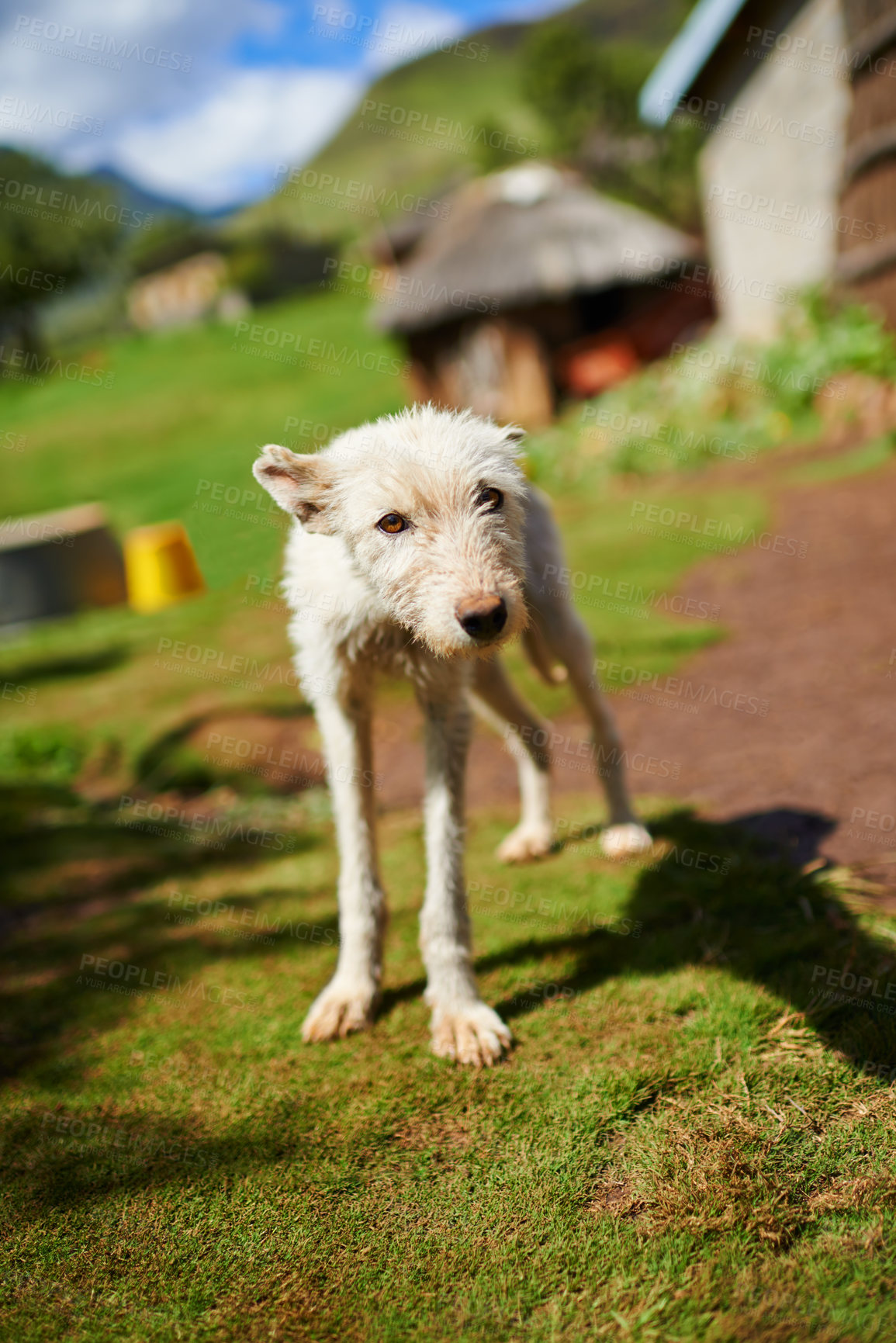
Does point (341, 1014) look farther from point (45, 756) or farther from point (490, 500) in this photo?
point (45, 756)

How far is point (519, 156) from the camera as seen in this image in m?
41.7

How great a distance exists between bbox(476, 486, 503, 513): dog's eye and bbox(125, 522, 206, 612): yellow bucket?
970cm

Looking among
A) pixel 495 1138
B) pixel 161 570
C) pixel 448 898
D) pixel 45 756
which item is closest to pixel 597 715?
pixel 448 898

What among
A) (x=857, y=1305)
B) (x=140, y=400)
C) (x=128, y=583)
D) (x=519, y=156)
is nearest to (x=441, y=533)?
(x=857, y=1305)

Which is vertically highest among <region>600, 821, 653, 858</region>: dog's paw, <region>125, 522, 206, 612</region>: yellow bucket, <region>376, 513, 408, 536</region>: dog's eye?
<region>125, 522, 206, 612</region>: yellow bucket

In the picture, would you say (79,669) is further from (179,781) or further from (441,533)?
(441,533)

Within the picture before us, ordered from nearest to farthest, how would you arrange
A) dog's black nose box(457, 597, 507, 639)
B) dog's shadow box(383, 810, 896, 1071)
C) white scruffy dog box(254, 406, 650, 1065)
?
dog's black nose box(457, 597, 507, 639), white scruffy dog box(254, 406, 650, 1065), dog's shadow box(383, 810, 896, 1071)

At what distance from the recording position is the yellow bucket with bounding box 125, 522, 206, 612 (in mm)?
12172

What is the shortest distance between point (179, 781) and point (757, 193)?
1441cm

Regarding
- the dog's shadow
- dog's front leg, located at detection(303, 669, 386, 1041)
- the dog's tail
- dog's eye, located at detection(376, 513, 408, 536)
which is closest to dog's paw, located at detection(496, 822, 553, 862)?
the dog's shadow

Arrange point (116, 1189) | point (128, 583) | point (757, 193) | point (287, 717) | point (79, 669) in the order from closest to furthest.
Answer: point (116, 1189)
point (287, 717)
point (79, 669)
point (128, 583)
point (757, 193)

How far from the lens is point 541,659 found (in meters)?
4.39

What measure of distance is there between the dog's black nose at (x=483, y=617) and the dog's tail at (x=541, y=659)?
61.6 inches

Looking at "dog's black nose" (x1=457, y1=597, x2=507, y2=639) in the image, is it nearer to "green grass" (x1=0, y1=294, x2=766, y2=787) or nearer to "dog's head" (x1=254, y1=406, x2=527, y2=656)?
"dog's head" (x1=254, y1=406, x2=527, y2=656)
